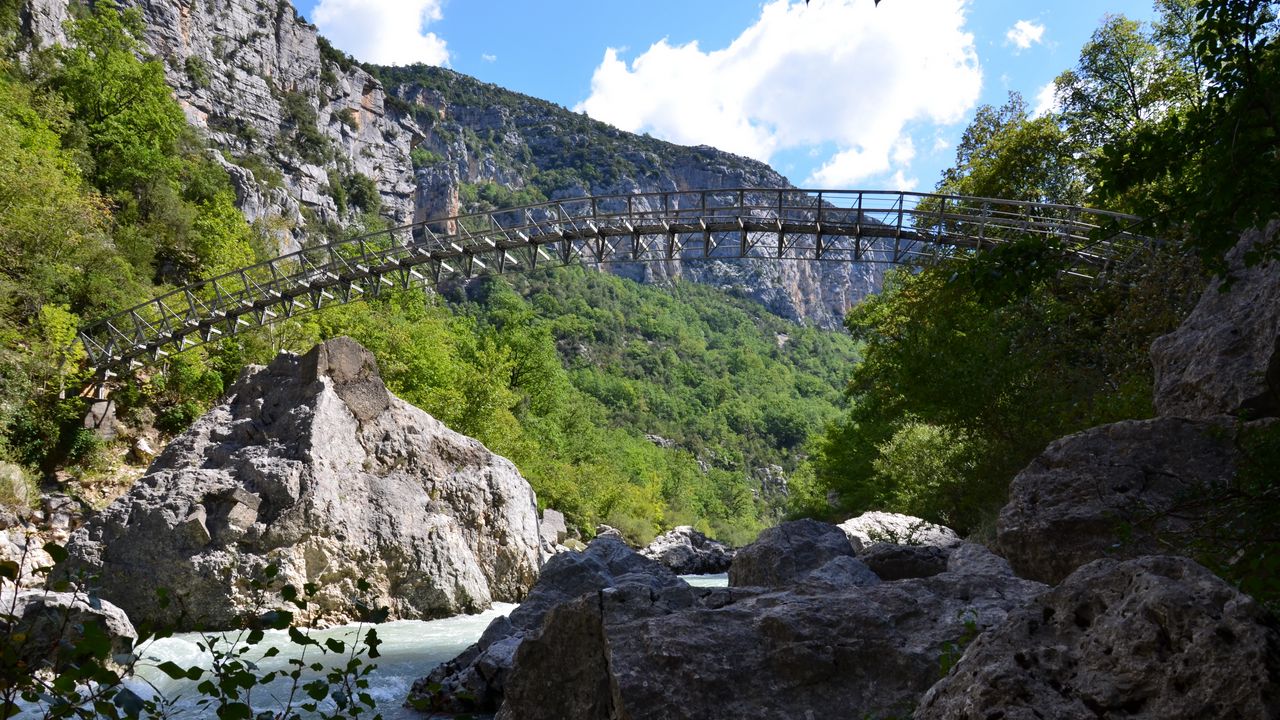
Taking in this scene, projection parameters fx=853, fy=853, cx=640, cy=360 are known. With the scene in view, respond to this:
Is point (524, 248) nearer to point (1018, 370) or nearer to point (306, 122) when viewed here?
point (1018, 370)

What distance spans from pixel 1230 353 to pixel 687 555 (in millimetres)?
34852

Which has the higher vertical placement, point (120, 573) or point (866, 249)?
point (866, 249)

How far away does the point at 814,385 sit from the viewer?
155 m

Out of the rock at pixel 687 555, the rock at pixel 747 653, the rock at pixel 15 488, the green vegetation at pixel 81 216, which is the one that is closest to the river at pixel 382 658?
the rock at pixel 747 653

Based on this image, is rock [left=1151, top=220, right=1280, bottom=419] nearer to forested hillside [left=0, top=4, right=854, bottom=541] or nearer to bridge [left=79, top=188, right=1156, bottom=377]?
bridge [left=79, top=188, right=1156, bottom=377]

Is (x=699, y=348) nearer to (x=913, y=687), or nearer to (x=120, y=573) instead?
(x=120, y=573)

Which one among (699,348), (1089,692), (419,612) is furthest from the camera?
(699,348)

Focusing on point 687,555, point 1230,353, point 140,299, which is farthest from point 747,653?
point 687,555

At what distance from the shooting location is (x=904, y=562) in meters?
10.1

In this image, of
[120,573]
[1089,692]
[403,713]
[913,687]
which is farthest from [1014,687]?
[120,573]

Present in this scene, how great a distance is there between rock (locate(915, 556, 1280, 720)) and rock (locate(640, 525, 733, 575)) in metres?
36.1

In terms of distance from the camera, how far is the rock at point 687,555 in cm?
4078

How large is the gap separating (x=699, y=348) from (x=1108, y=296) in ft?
421

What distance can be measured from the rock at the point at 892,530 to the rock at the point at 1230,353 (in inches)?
324
